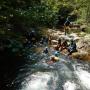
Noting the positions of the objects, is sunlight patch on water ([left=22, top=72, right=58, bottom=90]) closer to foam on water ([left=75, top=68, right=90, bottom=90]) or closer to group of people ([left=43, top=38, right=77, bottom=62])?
foam on water ([left=75, top=68, right=90, bottom=90])

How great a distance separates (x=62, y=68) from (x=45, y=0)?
21.5 m

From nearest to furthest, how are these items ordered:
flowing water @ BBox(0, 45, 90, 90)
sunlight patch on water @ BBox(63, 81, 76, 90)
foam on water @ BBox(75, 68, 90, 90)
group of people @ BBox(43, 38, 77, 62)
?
1. sunlight patch on water @ BBox(63, 81, 76, 90)
2. flowing water @ BBox(0, 45, 90, 90)
3. foam on water @ BBox(75, 68, 90, 90)
4. group of people @ BBox(43, 38, 77, 62)

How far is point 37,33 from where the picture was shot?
29578 mm

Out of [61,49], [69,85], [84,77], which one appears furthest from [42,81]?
[61,49]

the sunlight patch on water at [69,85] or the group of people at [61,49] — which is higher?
the group of people at [61,49]

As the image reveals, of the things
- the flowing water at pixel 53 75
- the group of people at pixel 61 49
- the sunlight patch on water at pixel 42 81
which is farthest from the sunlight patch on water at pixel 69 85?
the group of people at pixel 61 49

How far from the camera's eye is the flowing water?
53.3 ft

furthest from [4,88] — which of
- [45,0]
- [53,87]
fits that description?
[45,0]

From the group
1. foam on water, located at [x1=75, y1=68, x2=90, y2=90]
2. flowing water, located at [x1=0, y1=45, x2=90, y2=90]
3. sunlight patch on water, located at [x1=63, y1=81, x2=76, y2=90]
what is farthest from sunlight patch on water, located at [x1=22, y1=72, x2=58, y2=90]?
foam on water, located at [x1=75, y1=68, x2=90, y2=90]

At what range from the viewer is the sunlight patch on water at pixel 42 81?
52.5ft

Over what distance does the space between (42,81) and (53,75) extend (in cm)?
144

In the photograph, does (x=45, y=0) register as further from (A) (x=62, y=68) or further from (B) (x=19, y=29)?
(A) (x=62, y=68)

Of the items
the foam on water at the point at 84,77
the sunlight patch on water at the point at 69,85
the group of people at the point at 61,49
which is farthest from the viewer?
the group of people at the point at 61,49

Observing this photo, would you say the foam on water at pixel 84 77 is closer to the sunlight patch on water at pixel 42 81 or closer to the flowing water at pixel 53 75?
the flowing water at pixel 53 75
